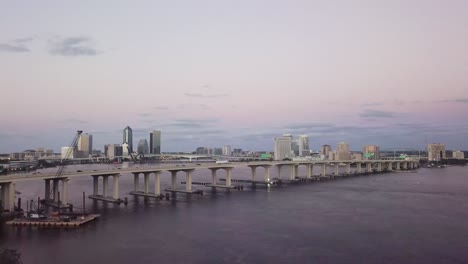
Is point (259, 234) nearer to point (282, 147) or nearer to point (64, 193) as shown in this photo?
point (64, 193)

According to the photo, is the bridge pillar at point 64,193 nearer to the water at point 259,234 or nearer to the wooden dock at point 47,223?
the water at point 259,234

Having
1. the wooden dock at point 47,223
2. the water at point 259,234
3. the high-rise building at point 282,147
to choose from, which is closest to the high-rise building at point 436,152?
the high-rise building at point 282,147

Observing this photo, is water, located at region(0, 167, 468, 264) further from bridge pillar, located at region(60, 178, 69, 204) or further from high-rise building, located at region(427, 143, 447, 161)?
high-rise building, located at region(427, 143, 447, 161)

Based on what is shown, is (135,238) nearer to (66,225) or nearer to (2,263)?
(66,225)

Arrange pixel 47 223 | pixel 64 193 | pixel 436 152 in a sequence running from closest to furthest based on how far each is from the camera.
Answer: pixel 47 223 < pixel 64 193 < pixel 436 152

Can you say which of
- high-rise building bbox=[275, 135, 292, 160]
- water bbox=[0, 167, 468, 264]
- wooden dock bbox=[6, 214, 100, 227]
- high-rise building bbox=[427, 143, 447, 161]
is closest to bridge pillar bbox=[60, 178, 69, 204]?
water bbox=[0, 167, 468, 264]

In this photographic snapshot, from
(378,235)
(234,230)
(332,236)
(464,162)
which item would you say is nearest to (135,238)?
(234,230)

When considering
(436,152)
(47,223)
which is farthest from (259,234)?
(436,152)

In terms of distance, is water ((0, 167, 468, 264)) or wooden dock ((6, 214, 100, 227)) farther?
wooden dock ((6, 214, 100, 227))
